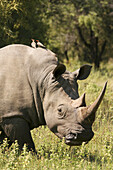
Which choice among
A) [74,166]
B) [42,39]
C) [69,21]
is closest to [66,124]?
[74,166]

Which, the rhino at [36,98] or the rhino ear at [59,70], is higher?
the rhino ear at [59,70]

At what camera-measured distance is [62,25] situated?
1862 centimetres

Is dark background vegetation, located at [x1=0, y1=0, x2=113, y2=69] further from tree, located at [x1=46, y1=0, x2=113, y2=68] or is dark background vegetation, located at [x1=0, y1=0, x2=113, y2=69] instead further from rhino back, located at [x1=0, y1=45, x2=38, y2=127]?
rhino back, located at [x1=0, y1=45, x2=38, y2=127]

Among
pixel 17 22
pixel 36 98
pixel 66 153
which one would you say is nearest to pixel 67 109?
pixel 36 98

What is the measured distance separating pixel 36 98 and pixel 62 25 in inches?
562

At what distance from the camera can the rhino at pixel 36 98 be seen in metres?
4.58

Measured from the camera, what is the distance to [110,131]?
6.49m

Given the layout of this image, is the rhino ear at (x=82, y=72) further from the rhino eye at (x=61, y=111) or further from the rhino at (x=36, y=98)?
the rhino eye at (x=61, y=111)

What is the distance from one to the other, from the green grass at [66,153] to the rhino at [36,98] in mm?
260

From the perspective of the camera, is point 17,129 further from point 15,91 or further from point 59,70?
point 59,70

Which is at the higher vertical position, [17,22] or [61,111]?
[17,22]

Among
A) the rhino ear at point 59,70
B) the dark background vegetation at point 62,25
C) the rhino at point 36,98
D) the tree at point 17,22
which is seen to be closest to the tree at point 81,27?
the dark background vegetation at point 62,25

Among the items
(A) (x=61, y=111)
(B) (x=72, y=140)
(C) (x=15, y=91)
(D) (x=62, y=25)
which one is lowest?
(D) (x=62, y=25)

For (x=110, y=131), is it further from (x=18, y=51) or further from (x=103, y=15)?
(x=103, y=15)
